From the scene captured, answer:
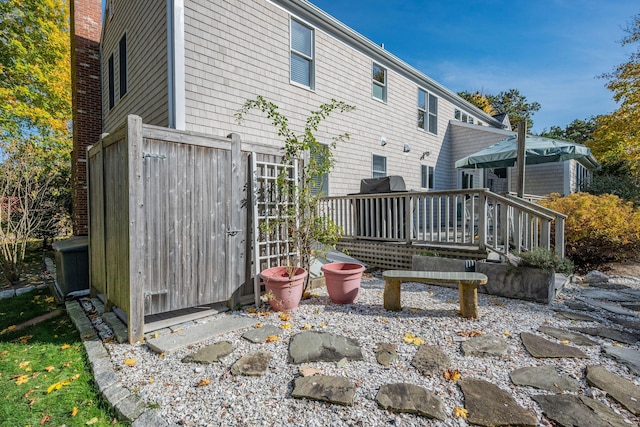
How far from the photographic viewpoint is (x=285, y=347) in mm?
3027

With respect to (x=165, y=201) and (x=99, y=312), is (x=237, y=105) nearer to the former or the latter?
(x=165, y=201)

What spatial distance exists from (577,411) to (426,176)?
35.4 feet

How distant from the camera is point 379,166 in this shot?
10156mm

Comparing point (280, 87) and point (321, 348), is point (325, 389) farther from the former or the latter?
point (280, 87)

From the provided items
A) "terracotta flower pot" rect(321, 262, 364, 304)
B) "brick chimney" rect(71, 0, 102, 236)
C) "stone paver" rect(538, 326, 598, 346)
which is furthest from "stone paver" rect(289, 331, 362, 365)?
"brick chimney" rect(71, 0, 102, 236)

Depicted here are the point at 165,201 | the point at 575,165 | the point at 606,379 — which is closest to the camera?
the point at 606,379

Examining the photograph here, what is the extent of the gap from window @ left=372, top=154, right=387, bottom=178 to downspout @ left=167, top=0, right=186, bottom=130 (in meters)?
6.10

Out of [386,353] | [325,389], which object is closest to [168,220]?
[325,389]

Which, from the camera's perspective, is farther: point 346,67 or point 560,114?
point 560,114

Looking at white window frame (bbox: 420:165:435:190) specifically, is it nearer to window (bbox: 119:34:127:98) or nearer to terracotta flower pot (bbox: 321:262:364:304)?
terracotta flower pot (bbox: 321:262:364:304)

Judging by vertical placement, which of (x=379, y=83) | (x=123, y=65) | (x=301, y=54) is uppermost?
(x=379, y=83)

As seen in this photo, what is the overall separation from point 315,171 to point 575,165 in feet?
40.5

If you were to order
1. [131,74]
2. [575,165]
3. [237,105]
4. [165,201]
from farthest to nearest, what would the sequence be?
1. [575,165]
2. [131,74]
3. [237,105]
4. [165,201]

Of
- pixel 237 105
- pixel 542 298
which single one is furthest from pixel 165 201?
pixel 542 298
